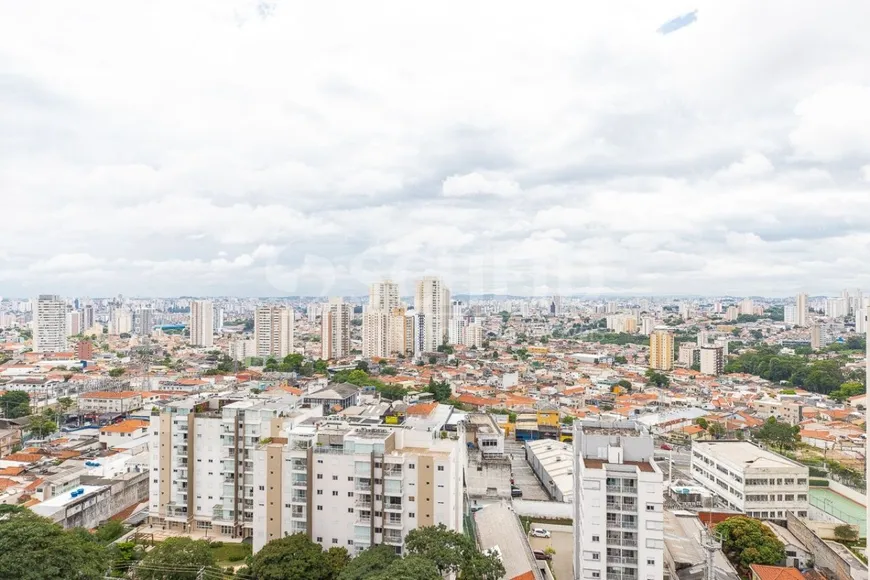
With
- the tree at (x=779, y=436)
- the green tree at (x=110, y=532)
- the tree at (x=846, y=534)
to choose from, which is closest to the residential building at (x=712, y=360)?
the tree at (x=779, y=436)

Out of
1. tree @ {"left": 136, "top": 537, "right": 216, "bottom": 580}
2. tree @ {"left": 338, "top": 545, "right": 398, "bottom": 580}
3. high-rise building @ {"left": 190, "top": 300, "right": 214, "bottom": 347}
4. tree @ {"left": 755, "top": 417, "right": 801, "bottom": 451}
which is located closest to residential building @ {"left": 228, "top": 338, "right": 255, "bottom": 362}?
high-rise building @ {"left": 190, "top": 300, "right": 214, "bottom": 347}

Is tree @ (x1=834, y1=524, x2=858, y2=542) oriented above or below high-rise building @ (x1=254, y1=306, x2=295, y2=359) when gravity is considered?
below

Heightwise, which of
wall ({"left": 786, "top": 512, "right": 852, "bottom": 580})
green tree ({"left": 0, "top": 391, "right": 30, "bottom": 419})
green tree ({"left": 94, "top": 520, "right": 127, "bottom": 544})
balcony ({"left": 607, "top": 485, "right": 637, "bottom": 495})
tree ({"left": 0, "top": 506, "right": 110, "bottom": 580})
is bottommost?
wall ({"left": 786, "top": 512, "right": 852, "bottom": 580})

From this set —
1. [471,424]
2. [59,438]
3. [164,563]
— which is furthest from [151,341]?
[164,563]

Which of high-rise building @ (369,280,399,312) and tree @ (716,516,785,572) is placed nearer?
tree @ (716,516,785,572)

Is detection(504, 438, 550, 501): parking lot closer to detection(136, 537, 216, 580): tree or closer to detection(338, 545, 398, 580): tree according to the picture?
detection(338, 545, 398, 580): tree

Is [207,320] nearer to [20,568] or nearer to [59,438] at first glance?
[59,438]

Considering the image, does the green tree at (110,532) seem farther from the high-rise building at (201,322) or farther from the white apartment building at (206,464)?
the high-rise building at (201,322)
